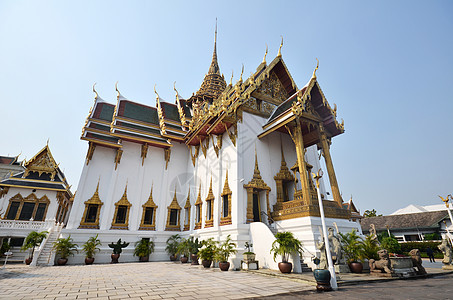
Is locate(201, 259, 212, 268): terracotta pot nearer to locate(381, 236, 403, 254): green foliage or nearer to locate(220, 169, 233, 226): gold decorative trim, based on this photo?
locate(220, 169, 233, 226): gold decorative trim

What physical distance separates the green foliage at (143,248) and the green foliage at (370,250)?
30.4ft

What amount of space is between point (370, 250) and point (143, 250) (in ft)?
31.5

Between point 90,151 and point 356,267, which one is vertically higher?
point 90,151

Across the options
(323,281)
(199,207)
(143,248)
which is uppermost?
(199,207)

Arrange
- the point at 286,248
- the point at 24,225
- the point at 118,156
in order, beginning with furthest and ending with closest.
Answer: the point at 24,225 → the point at 118,156 → the point at 286,248

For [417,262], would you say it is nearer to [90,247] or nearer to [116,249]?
[116,249]

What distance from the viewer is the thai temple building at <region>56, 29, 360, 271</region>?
8477 mm

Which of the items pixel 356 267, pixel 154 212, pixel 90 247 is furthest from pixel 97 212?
pixel 356 267

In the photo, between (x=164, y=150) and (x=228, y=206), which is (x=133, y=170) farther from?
(x=228, y=206)

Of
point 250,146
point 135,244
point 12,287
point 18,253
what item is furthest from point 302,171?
point 18,253

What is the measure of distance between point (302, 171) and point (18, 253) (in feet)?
51.4

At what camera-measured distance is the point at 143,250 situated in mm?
10977

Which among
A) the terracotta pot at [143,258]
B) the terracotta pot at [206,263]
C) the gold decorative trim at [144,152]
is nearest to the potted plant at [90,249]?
the terracotta pot at [143,258]

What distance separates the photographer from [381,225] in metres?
23.3
